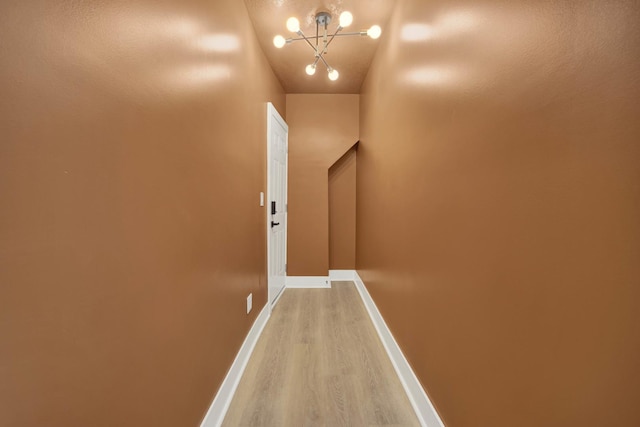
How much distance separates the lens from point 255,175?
2.51 metres

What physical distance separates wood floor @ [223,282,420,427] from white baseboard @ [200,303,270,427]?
0.04 metres

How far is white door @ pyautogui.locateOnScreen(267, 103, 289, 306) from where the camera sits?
298 centimetres

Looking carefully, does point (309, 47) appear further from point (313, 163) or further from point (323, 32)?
point (313, 163)

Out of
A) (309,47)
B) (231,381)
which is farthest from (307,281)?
(309,47)

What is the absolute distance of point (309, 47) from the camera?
279 centimetres

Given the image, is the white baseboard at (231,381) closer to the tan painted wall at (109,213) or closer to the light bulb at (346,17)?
the tan painted wall at (109,213)

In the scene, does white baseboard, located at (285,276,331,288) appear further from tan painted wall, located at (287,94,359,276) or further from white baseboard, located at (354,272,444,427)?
white baseboard, located at (354,272,444,427)

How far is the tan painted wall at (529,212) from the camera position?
58 cm

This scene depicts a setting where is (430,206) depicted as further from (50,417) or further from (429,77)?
(50,417)

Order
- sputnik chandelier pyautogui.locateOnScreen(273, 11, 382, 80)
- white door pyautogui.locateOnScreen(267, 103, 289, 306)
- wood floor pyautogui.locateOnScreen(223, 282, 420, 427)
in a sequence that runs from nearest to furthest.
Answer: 1. wood floor pyautogui.locateOnScreen(223, 282, 420, 427)
2. sputnik chandelier pyautogui.locateOnScreen(273, 11, 382, 80)
3. white door pyautogui.locateOnScreen(267, 103, 289, 306)

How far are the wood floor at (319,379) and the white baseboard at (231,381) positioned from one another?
0.13ft

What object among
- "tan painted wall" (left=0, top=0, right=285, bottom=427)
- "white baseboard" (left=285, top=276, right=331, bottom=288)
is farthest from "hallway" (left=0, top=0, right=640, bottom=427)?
"white baseboard" (left=285, top=276, right=331, bottom=288)

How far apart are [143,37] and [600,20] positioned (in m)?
1.27

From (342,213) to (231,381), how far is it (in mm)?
2878
